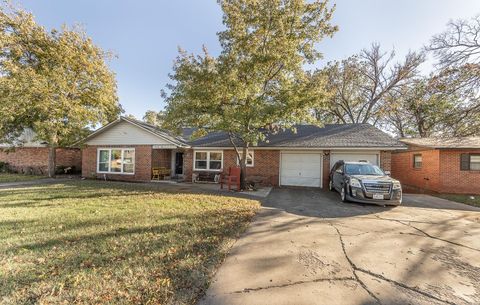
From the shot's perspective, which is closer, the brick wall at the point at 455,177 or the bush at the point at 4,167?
the brick wall at the point at 455,177

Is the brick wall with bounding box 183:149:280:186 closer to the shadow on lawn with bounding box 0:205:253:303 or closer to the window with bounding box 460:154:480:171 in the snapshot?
the shadow on lawn with bounding box 0:205:253:303

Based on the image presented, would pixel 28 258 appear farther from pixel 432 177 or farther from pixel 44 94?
pixel 432 177

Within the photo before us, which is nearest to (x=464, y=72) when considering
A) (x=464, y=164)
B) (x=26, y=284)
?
(x=464, y=164)

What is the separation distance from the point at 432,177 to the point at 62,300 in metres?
17.2

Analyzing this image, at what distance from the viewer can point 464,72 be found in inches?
367

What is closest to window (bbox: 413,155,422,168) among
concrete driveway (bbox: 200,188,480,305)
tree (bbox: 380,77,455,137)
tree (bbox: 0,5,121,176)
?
tree (bbox: 380,77,455,137)

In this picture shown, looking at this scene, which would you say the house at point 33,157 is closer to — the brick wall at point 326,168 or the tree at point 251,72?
the tree at point 251,72

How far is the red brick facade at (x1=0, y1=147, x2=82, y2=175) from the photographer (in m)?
19.1

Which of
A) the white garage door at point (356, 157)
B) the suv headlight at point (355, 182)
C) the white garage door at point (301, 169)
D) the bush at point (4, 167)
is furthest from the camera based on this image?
the bush at point (4, 167)

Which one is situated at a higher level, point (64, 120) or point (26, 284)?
point (64, 120)

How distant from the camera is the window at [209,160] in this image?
15.0m

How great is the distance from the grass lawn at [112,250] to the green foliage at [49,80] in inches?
334

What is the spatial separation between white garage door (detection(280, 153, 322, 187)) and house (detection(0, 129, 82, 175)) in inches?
725


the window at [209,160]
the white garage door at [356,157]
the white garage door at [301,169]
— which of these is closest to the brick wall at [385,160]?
the white garage door at [356,157]
